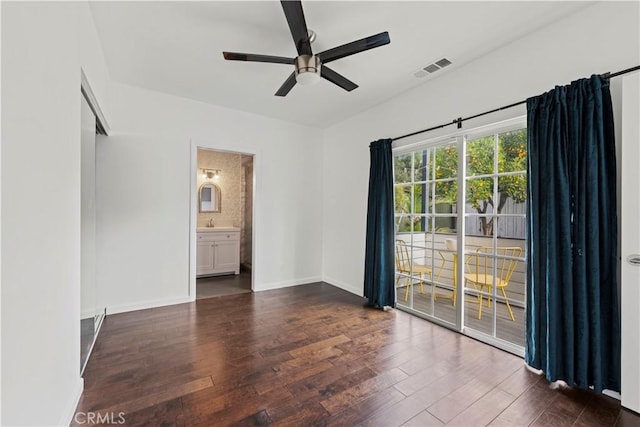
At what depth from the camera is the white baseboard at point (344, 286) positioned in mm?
4188

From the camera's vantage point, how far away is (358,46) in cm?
199

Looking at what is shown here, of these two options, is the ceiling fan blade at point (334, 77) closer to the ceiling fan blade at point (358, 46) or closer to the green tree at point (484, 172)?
the ceiling fan blade at point (358, 46)

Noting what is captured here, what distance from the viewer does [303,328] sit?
294 centimetres

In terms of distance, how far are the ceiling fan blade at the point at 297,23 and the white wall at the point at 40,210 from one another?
48.5 inches

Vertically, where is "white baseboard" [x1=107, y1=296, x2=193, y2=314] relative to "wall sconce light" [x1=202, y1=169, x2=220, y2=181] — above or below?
below

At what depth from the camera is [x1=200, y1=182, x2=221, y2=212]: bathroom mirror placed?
18.2 feet

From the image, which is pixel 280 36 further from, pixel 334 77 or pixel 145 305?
pixel 145 305

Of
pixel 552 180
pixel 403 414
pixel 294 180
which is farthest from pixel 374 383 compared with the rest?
pixel 294 180

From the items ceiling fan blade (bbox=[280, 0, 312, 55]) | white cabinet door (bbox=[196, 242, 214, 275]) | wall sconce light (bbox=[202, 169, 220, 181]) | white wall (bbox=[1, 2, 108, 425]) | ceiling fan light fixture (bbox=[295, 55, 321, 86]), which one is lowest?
white cabinet door (bbox=[196, 242, 214, 275])

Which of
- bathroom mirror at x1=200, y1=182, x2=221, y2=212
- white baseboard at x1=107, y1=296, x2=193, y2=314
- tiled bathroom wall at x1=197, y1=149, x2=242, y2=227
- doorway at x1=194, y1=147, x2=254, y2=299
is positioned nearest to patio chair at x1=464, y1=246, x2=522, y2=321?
doorway at x1=194, y1=147, x2=254, y2=299

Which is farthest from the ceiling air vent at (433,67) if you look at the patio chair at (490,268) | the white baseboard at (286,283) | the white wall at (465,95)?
the white baseboard at (286,283)

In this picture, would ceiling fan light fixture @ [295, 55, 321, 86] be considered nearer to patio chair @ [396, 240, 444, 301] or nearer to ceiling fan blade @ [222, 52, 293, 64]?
ceiling fan blade @ [222, 52, 293, 64]

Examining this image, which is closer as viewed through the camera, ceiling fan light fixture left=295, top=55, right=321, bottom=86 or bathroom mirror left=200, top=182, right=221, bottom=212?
ceiling fan light fixture left=295, top=55, right=321, bottom=86

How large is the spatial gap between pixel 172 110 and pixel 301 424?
3.79 meters
